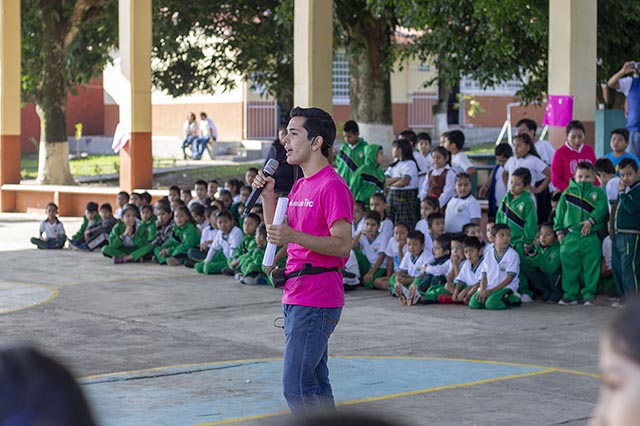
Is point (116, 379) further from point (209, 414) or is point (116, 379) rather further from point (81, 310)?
point (81, 310)

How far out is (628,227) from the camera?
11109mm

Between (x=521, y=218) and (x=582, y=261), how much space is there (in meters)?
0.77

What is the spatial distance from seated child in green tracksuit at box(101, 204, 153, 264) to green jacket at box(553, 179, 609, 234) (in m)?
6.26

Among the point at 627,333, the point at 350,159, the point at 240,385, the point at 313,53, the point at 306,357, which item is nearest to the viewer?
the point at 627,333

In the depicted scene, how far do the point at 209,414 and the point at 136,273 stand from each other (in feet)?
24.9

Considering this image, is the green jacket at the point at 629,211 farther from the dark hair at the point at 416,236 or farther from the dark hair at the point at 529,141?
the dark hair at the point at 416,236

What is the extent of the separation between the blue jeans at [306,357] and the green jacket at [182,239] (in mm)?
9495

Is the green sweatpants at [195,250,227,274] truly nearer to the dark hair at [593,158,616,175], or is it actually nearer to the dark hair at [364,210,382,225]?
the dark hair at [364,210,382,225]

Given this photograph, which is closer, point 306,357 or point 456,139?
point 306,357

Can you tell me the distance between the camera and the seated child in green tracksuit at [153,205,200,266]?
1495cm

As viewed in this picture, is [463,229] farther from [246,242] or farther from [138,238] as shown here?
[138,238]

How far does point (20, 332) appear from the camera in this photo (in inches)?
393

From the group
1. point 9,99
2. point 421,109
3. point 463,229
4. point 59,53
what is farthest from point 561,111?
point 421,109

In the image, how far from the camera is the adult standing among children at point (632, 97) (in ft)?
44.3
